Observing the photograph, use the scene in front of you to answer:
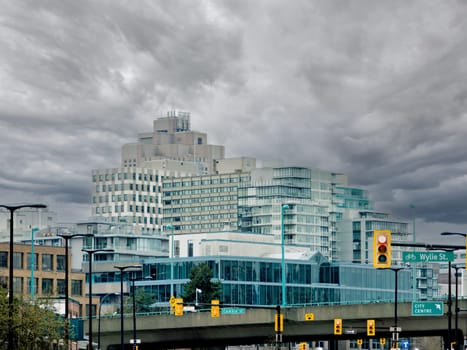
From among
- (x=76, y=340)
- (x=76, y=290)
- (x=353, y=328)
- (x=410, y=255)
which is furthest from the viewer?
(x=76, y=290)

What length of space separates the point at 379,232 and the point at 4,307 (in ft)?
95.4

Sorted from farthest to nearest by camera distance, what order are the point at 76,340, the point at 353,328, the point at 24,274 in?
the point at 24,274 → the point at 353,328 → the point at 76,340

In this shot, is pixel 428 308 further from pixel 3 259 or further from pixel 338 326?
pixel 3 259

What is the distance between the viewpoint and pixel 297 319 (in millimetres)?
109812

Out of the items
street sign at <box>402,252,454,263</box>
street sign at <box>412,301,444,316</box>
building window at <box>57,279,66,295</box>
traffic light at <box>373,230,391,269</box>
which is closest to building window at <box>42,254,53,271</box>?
building window at <box>57,279,66,295</box>

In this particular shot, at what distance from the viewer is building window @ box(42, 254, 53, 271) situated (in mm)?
162625

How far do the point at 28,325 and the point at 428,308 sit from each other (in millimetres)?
42360

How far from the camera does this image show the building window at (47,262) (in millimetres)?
162625

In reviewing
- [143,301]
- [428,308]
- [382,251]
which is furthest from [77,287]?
[382,251]

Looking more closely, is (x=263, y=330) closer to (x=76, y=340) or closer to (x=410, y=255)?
(x=76, y=340)

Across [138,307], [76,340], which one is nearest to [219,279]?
[138,307]

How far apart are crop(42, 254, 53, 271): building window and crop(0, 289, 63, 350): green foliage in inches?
3572

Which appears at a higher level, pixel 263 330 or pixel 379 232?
pixel 379 232

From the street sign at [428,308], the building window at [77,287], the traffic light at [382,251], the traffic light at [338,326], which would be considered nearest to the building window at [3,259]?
the building window at [77,287]
